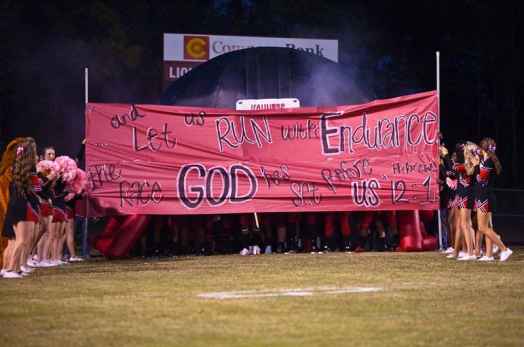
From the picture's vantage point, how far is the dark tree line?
44219 millimetres

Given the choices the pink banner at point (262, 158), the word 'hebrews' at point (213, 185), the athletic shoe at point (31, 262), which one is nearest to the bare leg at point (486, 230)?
the pink banner at point (262, 158)

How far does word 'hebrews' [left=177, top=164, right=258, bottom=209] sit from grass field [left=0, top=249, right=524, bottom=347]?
2613mm

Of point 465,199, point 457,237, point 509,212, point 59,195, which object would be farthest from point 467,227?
point 509,212

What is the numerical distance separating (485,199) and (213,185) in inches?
187

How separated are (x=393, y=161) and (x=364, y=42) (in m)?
30.5

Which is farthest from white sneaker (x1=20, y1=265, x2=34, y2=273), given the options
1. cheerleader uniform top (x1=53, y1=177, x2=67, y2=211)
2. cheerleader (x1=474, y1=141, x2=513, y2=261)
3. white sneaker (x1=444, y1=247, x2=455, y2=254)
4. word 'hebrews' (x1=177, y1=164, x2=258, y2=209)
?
white sneaker (x1=444, y1=247, x2=455, y2=254)

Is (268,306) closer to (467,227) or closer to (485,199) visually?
(485,199)

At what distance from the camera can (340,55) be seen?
49.5m

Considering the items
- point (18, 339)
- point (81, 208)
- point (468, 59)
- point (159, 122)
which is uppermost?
point (468, 59)

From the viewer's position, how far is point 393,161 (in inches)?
777

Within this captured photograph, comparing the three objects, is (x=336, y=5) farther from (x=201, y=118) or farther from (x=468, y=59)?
(x=201, y=118)

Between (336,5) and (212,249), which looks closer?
(212,249)

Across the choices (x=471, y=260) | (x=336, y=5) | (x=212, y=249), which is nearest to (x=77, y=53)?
(x=336, y=5)

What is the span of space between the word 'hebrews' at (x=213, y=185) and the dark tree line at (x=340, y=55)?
2337 centimetres
